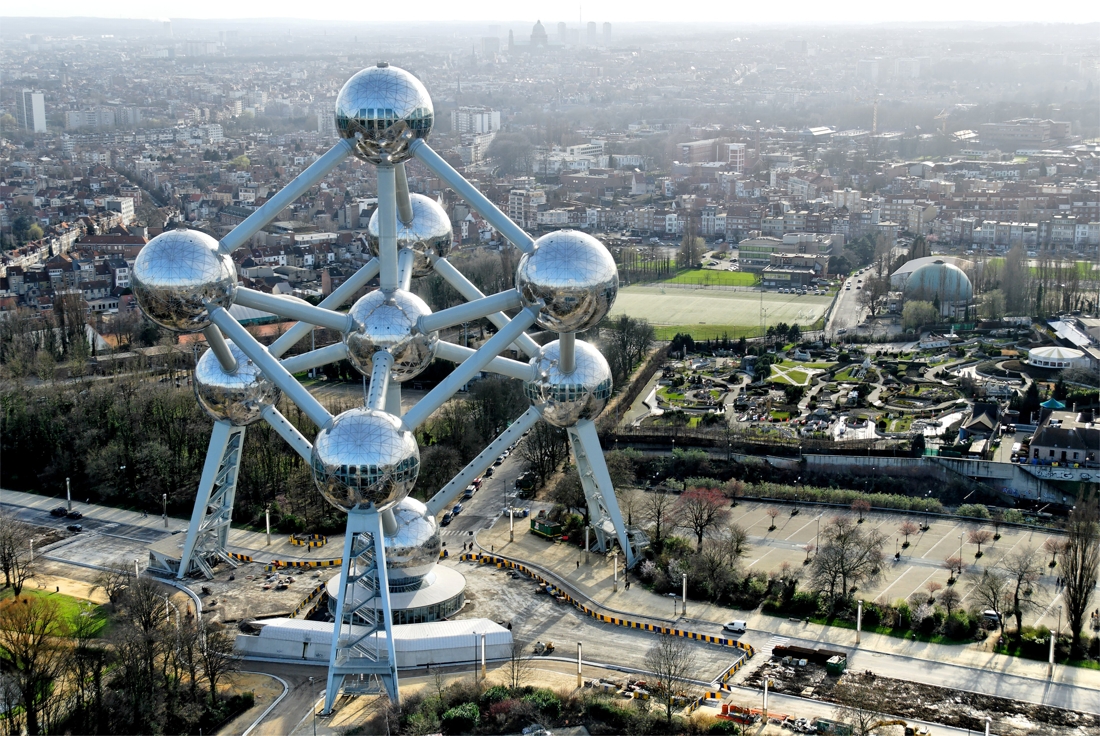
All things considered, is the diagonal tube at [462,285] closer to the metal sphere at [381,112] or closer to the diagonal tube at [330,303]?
the diagonal tube at [330,303]

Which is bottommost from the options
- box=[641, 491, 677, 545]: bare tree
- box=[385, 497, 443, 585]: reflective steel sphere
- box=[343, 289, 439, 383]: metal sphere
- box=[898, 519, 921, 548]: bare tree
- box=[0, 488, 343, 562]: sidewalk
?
box=[0, 488, 343, 562]: sidewalk

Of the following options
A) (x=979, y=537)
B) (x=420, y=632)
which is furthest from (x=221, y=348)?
(x=979, y=537)

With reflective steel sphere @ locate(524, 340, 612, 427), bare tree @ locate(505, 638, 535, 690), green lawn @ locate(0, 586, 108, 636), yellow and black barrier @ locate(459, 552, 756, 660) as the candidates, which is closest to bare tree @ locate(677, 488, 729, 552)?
yellow and black barrier @ locate(459, 552, 756, 660)

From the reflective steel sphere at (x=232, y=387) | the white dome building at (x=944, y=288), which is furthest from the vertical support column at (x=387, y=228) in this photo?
the white dome building at (x=944, y=288)

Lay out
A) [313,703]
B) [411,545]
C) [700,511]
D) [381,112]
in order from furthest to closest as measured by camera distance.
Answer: [700,511] < [411,545] < [381,112] < [313,703]

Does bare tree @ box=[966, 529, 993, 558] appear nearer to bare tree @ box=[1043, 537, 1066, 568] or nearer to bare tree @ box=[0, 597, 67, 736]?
bare tree @ box=[1043, 537, 1066, 568]

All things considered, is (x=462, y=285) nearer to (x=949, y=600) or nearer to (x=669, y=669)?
(x=669, y=669)

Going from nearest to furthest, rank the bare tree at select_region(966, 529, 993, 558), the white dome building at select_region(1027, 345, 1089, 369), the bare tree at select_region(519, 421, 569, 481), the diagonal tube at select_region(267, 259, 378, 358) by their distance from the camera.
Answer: the diagonal tube at select_region(267, 259, 378, 358), the bare tree at select_region(966, 529, 993, 558), the bare tree at select_region(519, 421, 569, 481), the white dome building at select_region(1027, 345, 1089, 369)
